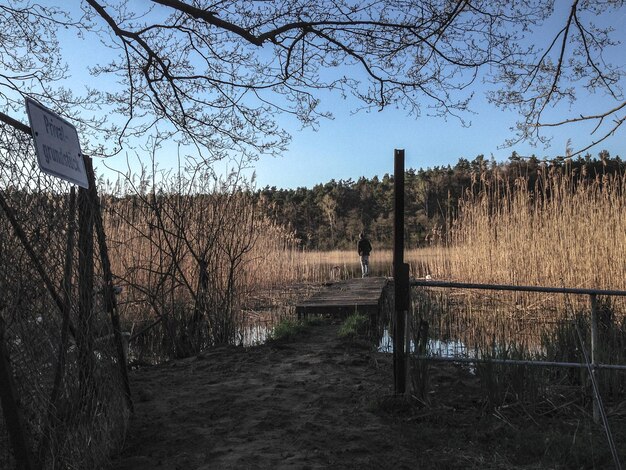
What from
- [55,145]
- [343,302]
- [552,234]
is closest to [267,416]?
[55,145]

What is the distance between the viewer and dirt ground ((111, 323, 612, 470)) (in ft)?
10.2

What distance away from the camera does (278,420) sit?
375 centimetres

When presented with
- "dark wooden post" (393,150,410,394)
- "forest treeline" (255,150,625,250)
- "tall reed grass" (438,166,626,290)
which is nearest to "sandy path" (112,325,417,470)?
"dark wooden post" (393,150,410,394)

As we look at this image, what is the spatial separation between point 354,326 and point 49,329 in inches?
224

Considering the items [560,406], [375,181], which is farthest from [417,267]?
[375,181]

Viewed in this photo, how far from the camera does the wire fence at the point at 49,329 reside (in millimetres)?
2320

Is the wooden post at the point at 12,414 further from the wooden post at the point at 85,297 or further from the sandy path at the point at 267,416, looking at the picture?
the sandy path at the point at 267,416

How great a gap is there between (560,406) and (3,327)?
134 inches

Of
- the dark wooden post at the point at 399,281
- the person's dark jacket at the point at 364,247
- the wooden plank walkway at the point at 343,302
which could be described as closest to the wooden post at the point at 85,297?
the dark wooden post at the point at 399,281

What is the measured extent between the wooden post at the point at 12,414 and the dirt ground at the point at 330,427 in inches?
33.6

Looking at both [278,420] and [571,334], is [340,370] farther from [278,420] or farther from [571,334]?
[571,334]

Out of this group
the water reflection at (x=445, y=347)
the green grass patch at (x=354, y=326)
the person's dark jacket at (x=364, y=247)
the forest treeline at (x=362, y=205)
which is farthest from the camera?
the forest treeline at (x=362, y=205)

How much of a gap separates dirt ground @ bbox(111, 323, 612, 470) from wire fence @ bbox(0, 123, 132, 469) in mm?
511

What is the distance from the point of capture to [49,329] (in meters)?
2.56
